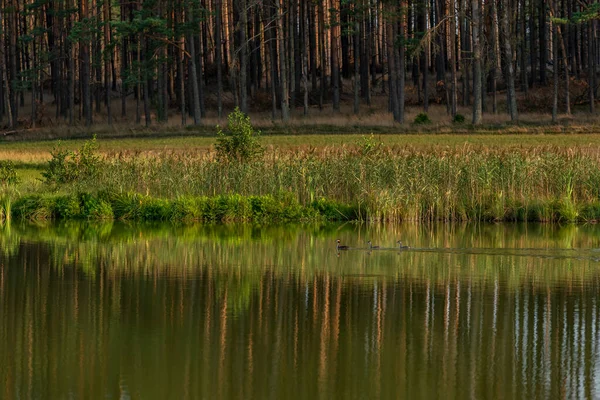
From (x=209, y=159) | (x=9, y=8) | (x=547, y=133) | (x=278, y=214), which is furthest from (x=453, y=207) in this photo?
(x=9, y=8)

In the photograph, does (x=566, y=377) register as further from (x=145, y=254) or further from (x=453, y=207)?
(x=453, y=207)

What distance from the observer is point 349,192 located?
2898 cm

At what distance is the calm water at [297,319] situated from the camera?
383 inches

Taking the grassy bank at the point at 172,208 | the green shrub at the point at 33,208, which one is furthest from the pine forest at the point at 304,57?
the green shrub at the point at 33,208

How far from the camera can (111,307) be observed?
13.8 metres

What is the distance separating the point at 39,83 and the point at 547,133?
58.4 metres

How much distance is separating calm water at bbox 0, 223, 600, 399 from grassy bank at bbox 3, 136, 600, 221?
5.00 meters

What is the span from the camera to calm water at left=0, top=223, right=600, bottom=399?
9719mm

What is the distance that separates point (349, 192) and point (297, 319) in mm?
16185

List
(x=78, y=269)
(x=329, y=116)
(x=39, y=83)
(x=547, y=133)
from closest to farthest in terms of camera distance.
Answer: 1. (x=78, y=269)
2. (x=547, y=133)
3. (x=329, y=116)
4. (x=39, y=83)

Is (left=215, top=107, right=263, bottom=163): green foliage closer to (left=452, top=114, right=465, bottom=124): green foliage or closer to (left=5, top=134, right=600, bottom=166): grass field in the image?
(left=5, top=134, right=600, bottom=166): grass field

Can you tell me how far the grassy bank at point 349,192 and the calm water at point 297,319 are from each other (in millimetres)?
5002

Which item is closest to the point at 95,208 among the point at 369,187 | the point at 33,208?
the point at 33,208

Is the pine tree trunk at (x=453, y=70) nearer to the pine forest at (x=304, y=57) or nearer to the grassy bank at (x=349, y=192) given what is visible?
the pine forest at (x=304, y=57)
